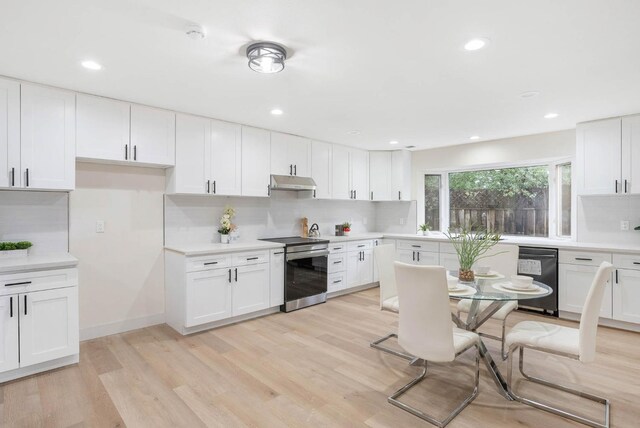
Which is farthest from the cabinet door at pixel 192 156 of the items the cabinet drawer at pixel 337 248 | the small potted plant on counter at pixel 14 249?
the cabinet drawer at pixel 337 248

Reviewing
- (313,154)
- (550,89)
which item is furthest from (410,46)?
(313,154)

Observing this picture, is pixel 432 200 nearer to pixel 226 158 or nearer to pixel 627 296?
pixel 627 296

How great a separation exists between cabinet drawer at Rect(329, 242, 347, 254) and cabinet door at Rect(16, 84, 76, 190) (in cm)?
318

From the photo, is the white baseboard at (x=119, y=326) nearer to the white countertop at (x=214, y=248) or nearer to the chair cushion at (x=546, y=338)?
the white countertop at (x=214, y=248)

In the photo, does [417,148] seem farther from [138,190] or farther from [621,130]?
[138,190]

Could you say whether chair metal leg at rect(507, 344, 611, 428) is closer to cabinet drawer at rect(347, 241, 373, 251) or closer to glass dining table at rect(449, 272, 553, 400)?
glass dining table at rect(449, 272, 553, 400)

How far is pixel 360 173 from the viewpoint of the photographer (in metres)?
5.96

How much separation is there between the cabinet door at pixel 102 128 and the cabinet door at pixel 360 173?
346cm

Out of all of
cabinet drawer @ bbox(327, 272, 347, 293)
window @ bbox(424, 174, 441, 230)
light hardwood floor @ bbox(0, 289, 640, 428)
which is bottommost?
light hardwood floor @ bbox(0, 289, 640, 428)

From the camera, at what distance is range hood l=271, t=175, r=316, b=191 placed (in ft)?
15.2

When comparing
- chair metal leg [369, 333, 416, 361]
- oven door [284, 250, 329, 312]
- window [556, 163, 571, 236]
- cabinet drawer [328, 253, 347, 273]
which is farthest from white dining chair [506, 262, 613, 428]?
window [556, 163, 571, 236]

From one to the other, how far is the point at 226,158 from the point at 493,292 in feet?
10.6

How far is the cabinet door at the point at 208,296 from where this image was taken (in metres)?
3.59

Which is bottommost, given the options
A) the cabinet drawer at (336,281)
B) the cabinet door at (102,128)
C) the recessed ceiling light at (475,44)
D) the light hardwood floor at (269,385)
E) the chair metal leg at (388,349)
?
the light hardwood floor at (269,385)
